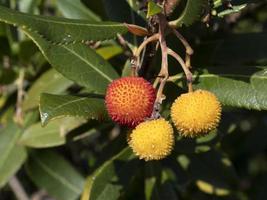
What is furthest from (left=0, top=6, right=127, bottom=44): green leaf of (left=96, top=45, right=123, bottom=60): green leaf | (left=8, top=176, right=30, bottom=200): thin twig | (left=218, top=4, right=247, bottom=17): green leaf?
(left=8, top=176, right=30, bottom=200): thin twig

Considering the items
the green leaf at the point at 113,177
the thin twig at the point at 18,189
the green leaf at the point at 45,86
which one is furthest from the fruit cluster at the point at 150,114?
the thin twig at the point at 18,189

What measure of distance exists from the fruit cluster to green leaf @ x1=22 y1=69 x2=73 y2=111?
0.70m

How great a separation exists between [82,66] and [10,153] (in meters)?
0.73

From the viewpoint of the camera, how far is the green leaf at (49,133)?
1.99m

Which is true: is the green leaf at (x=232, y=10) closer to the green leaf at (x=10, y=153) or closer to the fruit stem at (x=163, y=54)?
the fruit stem at (x=163, y=54)

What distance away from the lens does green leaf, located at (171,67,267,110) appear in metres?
1.55

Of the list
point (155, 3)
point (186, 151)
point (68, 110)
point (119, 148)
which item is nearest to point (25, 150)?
point (119, 148)

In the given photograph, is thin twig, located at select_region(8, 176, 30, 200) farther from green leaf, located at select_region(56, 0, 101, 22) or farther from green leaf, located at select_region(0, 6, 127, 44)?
green leaf, located at select_region(0, 6, 127, 44)

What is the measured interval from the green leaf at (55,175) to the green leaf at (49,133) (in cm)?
21

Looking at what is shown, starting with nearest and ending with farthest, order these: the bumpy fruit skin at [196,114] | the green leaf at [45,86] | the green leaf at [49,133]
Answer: the bumpy fruit skin at [196,114] < the green leaf at [49,133] < the green leaf at [45,86]

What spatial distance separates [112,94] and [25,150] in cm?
100

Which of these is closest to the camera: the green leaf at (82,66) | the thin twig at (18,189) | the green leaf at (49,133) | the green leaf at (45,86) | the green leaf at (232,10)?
the green leaf at (232,10)

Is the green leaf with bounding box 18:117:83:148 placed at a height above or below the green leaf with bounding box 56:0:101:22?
below

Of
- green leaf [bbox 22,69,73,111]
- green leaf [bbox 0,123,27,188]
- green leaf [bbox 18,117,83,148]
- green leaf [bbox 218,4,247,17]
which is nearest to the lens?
green leaf [bbox 218,4,247,17]
